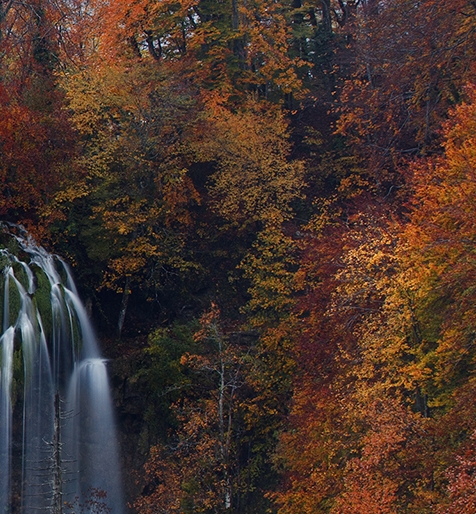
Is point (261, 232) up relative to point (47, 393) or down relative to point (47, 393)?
up

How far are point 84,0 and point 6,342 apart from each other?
17127mm

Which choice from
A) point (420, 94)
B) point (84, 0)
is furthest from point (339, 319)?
point (84, 0)

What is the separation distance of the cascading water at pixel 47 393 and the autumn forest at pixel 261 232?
2.46 ft

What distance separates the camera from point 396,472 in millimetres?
13016

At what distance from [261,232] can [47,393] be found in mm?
8147

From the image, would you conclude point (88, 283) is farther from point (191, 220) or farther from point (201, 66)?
point (201, 66)

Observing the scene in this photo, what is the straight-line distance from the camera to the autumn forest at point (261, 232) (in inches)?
558

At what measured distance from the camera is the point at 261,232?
23.1m

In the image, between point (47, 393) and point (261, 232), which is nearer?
point (47, 393)

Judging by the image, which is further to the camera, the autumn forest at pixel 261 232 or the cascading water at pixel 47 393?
the cascading water at pixel 47 393

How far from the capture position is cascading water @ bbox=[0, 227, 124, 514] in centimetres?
1847

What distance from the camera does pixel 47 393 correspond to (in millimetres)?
19047

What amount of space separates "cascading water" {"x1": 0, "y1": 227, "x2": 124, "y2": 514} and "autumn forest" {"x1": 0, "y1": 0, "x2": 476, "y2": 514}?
751 mm

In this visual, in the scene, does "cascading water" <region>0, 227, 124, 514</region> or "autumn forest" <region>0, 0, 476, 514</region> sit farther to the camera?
"cascading water" <region>0, 227, 124, 514</region>
